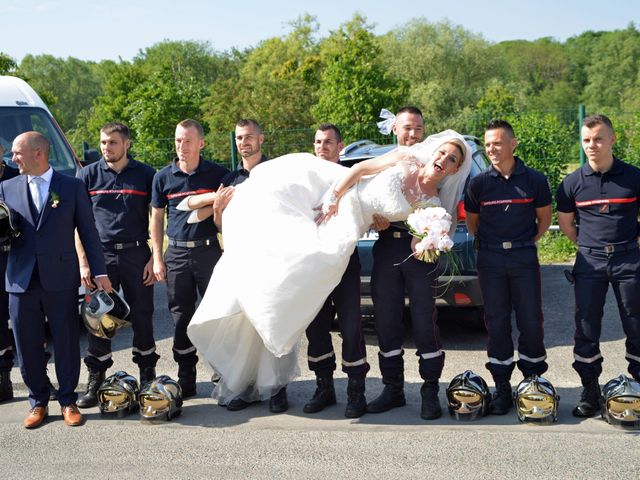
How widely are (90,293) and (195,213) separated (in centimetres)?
105

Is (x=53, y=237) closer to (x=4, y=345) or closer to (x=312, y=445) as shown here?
(x=4, y=345)

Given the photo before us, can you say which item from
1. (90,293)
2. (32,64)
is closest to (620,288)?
(90,293)

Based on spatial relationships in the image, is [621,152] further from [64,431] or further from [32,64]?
[32,64]

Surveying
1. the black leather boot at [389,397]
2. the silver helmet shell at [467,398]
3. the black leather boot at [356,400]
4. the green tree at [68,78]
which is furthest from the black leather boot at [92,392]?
the green tree at [68,78]

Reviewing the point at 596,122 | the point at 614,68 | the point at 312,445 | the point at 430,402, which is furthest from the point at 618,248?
the point at 614,68

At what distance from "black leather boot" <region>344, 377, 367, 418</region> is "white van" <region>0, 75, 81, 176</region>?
4.76m

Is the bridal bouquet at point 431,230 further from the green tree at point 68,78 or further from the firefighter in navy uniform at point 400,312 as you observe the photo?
the green tree at point 68,78

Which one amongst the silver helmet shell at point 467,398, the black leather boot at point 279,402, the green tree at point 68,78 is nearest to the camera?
the silver helmet shell at point 467,398

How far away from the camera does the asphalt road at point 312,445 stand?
15.8 feet

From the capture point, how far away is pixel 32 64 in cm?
10669

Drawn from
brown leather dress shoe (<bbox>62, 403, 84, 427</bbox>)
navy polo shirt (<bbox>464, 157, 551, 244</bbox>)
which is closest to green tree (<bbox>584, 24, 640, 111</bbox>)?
navy polo shirt (<bbox>464, 157, 551, 244</bbox>)

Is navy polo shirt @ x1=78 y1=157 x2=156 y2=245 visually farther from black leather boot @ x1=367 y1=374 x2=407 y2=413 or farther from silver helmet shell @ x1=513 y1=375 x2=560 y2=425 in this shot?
silver helmet shell @ x1=513 y1=375 x2=560 y2=425

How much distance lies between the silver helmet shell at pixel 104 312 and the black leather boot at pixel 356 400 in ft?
6.17

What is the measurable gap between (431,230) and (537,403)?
1.47 m
